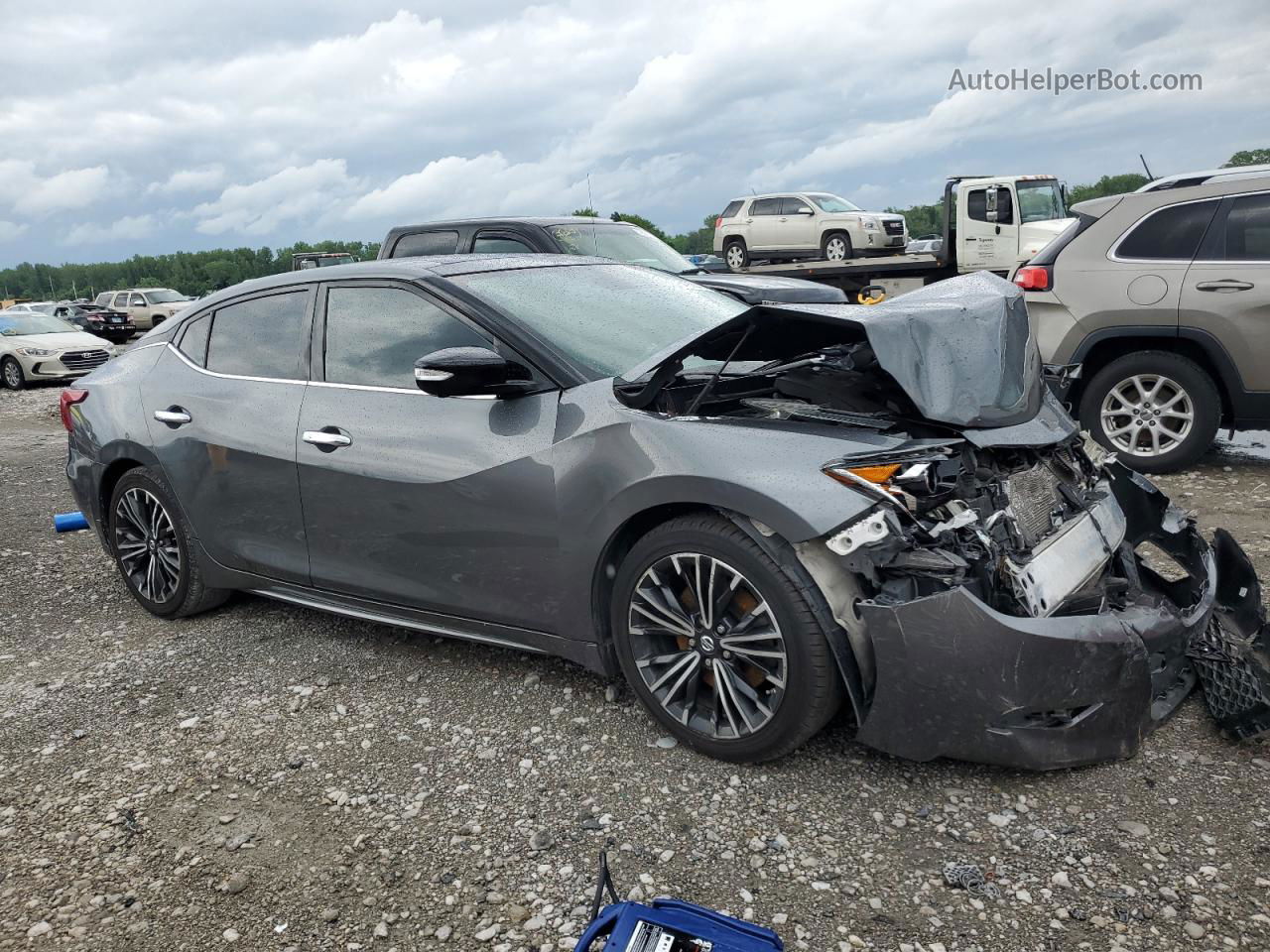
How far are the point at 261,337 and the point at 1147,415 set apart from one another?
541 centimetres

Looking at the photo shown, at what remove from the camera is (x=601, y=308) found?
13.2 feet

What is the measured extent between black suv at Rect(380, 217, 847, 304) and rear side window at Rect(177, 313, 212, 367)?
133 inches

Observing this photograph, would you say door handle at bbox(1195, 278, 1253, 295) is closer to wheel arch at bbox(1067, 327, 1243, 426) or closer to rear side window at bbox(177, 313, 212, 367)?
wheel arch at bbox(1067, 327, 1243, 426)

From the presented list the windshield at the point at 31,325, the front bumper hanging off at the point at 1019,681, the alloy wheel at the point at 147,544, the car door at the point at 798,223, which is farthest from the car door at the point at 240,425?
the car door at the point at 798,223

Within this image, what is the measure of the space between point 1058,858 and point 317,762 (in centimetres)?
233

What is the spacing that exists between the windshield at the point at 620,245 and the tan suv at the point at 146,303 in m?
25.7

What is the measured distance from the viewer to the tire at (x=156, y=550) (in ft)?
15.4

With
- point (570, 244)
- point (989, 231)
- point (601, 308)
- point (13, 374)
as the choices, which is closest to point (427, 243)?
point (570, 244)

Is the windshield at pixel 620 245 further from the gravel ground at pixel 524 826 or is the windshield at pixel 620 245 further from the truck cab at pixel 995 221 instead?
the truck cab at pixel 995 221

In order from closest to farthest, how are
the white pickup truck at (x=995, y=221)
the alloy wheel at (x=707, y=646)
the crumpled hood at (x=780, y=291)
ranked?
the alloy wheel at (x=707, y=646), the crumpled hood at (x=780, y=291), the white pickup truck at (x=995, y=221)

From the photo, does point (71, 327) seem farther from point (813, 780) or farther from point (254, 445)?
point (813, 780)

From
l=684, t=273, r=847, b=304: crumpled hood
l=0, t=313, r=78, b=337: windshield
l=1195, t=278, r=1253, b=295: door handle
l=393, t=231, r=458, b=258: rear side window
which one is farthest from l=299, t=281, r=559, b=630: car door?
l=0, t=313, r=78, b=337: windshield

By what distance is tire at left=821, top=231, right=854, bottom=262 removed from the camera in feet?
71.3

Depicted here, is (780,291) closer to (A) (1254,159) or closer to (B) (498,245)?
(B) (498,245)
